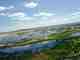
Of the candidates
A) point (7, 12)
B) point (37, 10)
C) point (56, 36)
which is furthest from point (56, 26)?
point (7, 12)

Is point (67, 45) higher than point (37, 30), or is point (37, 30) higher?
point (37, 30)

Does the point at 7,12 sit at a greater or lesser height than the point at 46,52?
greater

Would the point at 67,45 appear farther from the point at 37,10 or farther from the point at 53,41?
the point at 37,10

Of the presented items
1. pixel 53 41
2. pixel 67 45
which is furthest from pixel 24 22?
pixel 67 45

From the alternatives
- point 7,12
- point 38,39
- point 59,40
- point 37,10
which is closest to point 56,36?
point 59,40

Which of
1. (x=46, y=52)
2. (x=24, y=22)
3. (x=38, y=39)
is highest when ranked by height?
(x=24, y=22)

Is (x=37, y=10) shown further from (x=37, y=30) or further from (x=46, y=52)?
(x=46, y=52)

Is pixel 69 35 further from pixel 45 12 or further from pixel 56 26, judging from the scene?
pixel 45 12
